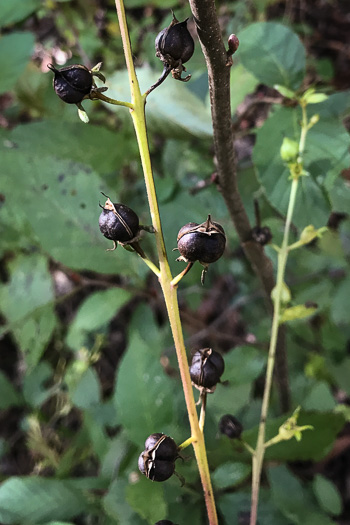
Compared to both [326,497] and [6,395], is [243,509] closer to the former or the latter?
[326,497]

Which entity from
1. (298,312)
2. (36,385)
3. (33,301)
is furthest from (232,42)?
(36,385)

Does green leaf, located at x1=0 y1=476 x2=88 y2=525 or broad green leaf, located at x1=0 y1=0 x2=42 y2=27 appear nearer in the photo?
green leaf, located at x1=0 y1=476 x2=88 y2=525

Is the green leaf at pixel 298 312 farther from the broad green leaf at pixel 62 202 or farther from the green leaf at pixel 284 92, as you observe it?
the broad green leaf at pixel 62 202

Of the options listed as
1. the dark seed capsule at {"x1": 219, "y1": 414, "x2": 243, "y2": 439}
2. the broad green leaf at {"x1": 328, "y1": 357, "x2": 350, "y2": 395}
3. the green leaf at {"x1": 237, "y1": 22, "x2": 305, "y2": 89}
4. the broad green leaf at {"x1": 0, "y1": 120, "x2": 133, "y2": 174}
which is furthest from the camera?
the broad green leaf at {"x1": 328, "y1": 357, "x2": 350, "y2": 395}

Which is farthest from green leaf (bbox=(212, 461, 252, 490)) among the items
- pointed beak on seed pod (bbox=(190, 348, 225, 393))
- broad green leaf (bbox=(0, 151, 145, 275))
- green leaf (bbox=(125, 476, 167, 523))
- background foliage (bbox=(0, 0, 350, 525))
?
broad green leaf (bbox=(0, 151, 145, 275))

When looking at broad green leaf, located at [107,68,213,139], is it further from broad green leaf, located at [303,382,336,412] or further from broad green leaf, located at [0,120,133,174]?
broad green leaf, located at [303,382,336,412]

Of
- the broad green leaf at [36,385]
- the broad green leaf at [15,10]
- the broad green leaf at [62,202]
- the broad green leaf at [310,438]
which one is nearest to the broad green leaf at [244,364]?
the broad green leaf at [310,438]
